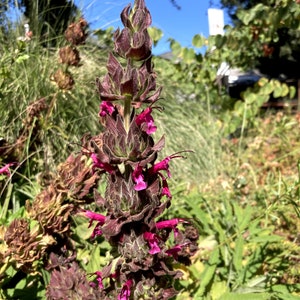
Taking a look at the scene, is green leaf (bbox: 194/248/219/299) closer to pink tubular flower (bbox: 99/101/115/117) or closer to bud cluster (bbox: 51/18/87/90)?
pink tubular flower (bbox: 99/101/115/117)

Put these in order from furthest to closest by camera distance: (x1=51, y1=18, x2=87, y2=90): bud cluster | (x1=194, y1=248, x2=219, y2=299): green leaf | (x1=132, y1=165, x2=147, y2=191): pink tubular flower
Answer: (x1=51, y1=18, x2=87, y2=90): bud cluster < (x1=194, y1=248, x2=219, y2=299): green leaf < (x1=132, y1=165, x2=147, y2=191): pink tubular flower

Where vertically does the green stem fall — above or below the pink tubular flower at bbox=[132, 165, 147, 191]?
above

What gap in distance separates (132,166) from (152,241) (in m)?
0.15

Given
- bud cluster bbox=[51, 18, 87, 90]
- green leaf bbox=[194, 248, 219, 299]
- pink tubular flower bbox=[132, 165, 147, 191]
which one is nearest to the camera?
pink tubular flower bbox=[132, 165, 147, 191]

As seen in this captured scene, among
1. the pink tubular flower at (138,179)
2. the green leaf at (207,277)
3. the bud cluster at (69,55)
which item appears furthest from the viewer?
the bud cluster at (69,55)

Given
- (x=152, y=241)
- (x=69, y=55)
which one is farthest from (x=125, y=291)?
(x=69, y=55)

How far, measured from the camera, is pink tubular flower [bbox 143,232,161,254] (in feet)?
2.50

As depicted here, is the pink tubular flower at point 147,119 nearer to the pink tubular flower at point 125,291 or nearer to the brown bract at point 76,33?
the pink tubular flower at point 125,291

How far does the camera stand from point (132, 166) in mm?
750

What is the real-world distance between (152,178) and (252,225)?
71 centimetres

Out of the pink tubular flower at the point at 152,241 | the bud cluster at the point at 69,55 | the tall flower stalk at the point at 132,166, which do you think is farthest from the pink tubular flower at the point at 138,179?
the bud cluster at the point at 69,55

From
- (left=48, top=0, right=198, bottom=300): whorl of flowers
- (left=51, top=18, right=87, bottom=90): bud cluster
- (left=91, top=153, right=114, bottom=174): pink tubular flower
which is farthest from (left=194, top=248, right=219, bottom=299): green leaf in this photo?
(left=51, top=18, right=87, bottom=90): bud cluster

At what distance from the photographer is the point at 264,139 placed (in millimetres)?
3252

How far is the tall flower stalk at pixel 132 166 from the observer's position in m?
0.73
